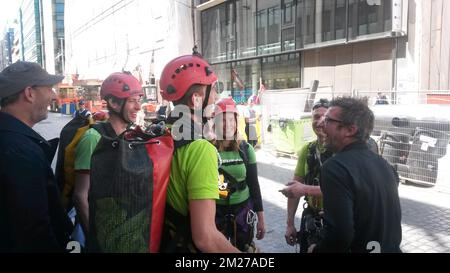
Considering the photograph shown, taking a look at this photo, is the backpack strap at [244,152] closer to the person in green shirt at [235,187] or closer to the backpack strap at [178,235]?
the person in green shirt at [235,187]

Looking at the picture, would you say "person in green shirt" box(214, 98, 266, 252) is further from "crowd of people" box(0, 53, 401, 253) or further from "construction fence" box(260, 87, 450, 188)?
"construction fence" box(260, 87, 450, 188)

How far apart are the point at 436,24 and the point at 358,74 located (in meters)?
3.94

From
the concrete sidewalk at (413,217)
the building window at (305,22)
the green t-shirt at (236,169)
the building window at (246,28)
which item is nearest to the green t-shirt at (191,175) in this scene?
the green t-shirt at (236,169)

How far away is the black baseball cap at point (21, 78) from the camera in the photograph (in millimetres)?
2172

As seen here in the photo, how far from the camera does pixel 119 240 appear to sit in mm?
1676

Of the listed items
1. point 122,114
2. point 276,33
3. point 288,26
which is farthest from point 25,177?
point 276,33

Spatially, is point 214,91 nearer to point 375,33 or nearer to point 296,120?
point 296,120

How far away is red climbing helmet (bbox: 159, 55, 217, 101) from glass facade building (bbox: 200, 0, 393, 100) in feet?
55.9

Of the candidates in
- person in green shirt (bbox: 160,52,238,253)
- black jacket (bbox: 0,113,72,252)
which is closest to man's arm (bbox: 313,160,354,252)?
person in green shirt (bbox: 160,52,238,253)

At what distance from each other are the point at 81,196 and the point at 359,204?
1830 millimetres

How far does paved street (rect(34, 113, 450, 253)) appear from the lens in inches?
200

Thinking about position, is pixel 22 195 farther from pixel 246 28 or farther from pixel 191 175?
pixel 246 28

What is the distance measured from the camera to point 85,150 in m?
2.77
